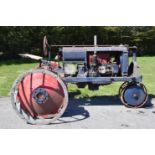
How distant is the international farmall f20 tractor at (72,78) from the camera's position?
27.1ft

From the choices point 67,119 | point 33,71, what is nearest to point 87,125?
point 67,119

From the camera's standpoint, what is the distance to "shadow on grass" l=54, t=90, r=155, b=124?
8.77 m

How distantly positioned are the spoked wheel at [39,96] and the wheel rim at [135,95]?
75.6 inches

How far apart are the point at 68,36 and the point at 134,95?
14330mm

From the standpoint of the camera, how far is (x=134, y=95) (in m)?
9.40

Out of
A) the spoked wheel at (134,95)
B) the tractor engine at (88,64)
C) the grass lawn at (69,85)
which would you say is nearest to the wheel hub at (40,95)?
the tractor engine at (88,64)

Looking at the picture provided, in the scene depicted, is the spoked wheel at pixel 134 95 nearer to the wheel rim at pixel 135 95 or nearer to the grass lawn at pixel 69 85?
the wheel rim at pixel 135 95

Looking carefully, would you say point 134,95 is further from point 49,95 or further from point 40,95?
point 40,95

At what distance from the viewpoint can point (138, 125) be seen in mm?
8070

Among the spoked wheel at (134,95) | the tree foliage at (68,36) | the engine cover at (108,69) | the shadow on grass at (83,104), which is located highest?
the tree foliage at (68,36)

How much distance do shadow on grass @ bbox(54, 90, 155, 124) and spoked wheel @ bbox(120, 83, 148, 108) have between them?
0.31 meters

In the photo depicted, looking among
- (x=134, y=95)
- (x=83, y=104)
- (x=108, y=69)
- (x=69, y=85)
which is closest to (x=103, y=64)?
(x=108, y=69)

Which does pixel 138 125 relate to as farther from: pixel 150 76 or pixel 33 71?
pixel 150 76

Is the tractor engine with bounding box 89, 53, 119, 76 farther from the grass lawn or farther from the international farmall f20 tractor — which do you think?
the grass lawn
